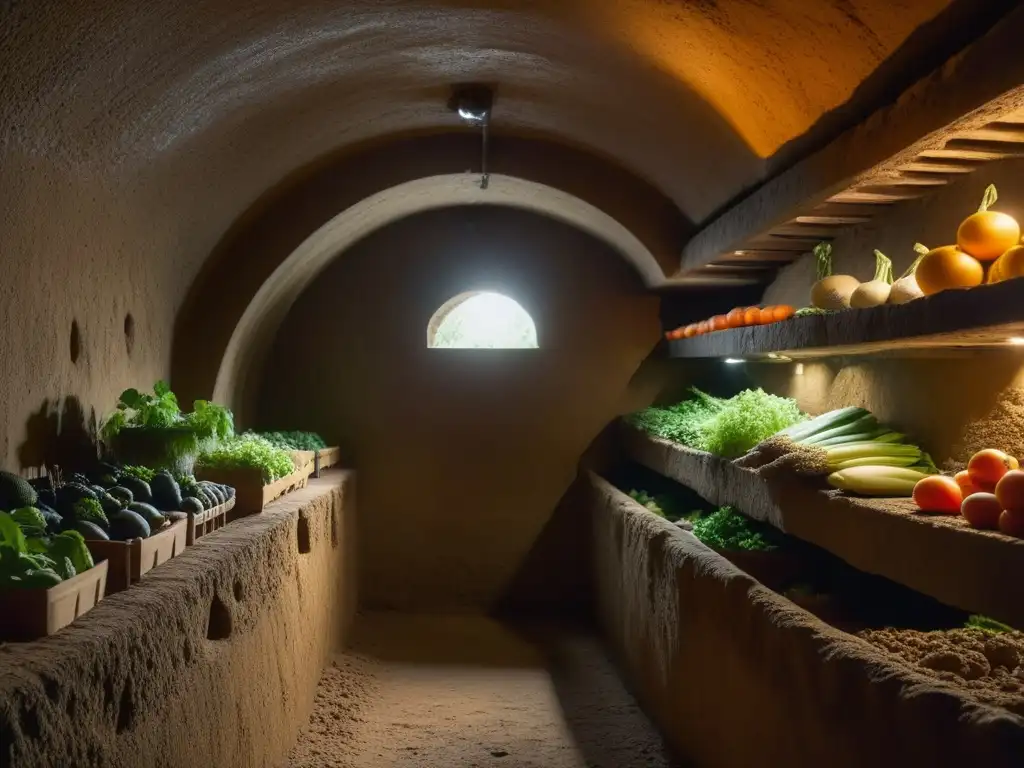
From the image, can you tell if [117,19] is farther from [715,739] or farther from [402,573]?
[402,573]

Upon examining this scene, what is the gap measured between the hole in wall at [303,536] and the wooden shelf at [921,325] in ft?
10.9

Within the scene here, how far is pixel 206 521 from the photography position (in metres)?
5.25

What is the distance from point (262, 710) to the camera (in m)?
5.21

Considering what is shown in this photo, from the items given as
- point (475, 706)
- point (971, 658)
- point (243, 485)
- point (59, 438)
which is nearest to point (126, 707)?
point (59, 438)

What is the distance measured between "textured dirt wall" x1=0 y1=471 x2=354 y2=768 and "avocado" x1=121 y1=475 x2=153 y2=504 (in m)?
0.39

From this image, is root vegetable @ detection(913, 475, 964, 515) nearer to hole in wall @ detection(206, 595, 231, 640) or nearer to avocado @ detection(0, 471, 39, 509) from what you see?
hole in wall @ detection(206, 595, 231, 640)

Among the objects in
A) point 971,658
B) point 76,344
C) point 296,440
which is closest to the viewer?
point 971,658

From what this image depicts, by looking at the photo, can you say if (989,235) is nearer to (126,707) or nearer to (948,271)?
(948,271)

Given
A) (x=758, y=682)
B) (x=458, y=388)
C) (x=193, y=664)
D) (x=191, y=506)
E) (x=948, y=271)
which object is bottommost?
(x=758, y=682)

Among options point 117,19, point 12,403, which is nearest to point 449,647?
point 12,403

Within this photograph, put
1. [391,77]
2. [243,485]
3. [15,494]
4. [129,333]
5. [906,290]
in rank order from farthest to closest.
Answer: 1. [391,77]
2. [129,333]
3. [243,485]
4. [906,290]
5. [15,494]

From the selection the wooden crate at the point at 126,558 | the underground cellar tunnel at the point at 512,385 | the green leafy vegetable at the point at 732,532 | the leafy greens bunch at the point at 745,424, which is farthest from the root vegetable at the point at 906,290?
the wooden crate at the point at 126,558

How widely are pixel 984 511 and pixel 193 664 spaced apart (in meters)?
3.17

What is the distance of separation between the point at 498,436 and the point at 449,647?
241cm
